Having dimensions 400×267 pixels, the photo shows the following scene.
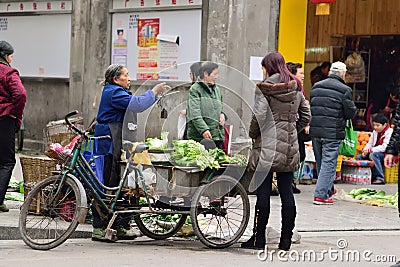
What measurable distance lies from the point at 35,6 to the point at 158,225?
→ 1010cm

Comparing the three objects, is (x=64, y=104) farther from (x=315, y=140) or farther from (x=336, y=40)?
(x=315, y=140)

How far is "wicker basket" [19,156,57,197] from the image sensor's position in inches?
388

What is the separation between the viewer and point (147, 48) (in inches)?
632

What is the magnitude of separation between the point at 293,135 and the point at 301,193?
5.26 meters

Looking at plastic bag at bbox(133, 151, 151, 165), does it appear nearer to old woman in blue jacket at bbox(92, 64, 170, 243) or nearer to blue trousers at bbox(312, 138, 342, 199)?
old woman in blue jacket at bbox(92, 64, 170, 243)

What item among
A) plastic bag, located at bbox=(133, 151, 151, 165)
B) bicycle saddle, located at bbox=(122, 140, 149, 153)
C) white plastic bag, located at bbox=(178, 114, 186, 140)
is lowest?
plastic bag, located at bbox=(133, 151, 151, 165)

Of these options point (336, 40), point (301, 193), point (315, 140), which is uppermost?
point (336, 40)

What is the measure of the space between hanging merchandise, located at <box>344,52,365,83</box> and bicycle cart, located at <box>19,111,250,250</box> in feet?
31.2

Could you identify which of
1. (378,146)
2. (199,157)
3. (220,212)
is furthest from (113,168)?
(378,146)

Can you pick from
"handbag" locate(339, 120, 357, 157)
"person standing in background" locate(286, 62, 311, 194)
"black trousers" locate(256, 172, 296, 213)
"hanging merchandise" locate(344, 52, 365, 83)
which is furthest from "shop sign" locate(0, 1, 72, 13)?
"black trousers" locate(256, 172, 296, 213)

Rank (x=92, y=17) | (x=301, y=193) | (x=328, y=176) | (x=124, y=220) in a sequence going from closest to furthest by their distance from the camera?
(x=124, y=220) → (x=328, y=176) → (x=301, y=193) → (x=92, y=17)

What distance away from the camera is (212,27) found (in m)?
15.1

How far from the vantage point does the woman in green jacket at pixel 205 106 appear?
9.41 meters

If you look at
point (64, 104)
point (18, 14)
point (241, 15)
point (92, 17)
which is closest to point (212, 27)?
point (241, 15)
